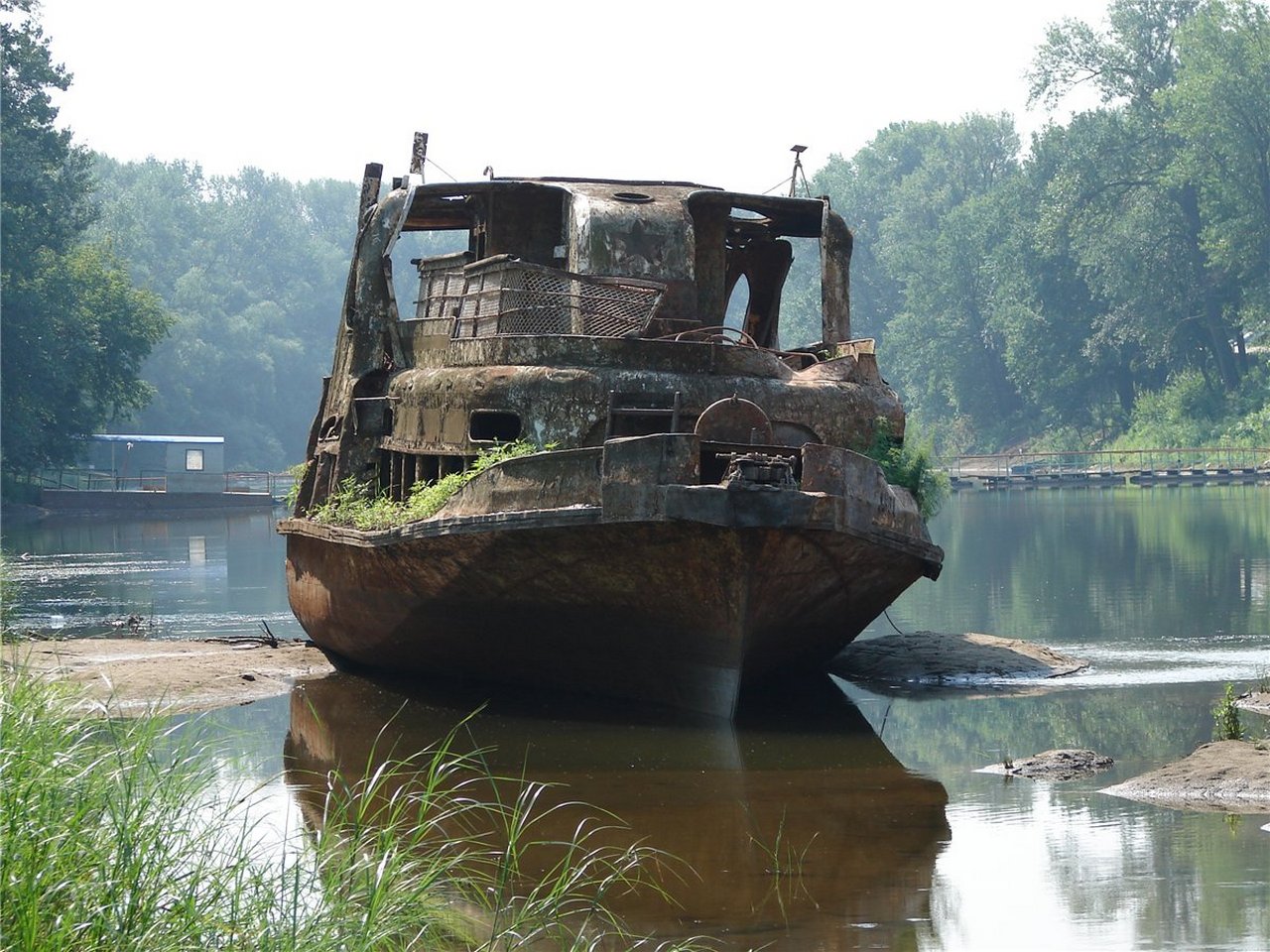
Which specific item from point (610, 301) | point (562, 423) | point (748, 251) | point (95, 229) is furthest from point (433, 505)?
point (95, 229)

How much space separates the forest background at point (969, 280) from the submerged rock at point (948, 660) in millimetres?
34361

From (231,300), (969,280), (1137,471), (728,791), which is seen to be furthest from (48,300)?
(231,300)

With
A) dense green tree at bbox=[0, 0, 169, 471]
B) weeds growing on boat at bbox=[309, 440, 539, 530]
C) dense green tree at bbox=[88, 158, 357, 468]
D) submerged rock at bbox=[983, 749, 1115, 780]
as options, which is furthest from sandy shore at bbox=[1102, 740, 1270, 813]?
dense green tree at bbox=[88, 158, 357, 468]

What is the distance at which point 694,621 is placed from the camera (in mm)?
13289

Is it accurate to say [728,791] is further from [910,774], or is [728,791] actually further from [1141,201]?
[1141,201]

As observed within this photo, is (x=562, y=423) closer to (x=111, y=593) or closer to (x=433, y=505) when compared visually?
(x=433, y=505)

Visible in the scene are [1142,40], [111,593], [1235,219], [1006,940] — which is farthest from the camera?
[1142,40]

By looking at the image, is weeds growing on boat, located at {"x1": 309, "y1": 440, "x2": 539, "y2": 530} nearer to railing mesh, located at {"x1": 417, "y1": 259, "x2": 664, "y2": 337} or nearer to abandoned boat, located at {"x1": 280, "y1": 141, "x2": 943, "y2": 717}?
abandoned boat, located at {"x1": 280, "y1": 141, "x2": 943, "y2": 717}

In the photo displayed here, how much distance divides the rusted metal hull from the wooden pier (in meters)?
43.4

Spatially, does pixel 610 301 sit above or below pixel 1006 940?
above

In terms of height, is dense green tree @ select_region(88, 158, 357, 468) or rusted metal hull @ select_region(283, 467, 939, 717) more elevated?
dense green tree @ select_region(88, 158, 357, 468)

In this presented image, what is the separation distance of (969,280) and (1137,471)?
1092 inches

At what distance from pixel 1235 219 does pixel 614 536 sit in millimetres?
58033

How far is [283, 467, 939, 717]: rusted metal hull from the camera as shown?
1292 centimetres
